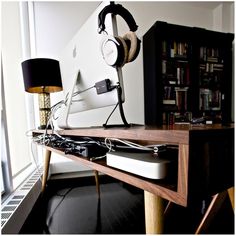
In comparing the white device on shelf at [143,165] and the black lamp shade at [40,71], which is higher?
the black lamp shade at [40,71]

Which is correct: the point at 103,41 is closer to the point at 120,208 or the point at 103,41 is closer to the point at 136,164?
the point at 136,164

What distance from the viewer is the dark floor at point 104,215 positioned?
3.30ft

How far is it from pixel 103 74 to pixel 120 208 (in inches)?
42.0

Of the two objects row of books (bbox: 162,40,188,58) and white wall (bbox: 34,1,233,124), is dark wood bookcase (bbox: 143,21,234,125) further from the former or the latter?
white wall (bbox: 34,1,233,124)

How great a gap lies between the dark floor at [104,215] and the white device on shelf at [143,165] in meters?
0.73

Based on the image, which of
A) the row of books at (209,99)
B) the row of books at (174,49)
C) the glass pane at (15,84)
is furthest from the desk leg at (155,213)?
the row of books at (209,99)

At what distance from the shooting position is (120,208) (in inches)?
49.4

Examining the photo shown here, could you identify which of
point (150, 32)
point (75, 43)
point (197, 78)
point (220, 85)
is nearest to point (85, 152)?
point (75, 43)

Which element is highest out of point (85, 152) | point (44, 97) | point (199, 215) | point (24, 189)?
point (44, 97)

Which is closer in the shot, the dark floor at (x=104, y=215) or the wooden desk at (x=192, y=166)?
the wooden desk at (x=192, y=166)

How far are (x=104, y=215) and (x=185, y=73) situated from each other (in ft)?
6.01

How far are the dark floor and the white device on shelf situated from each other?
28.8 inches

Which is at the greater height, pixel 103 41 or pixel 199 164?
pixel 103 41

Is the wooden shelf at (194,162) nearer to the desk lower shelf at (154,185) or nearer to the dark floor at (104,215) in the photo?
the desk lower shelf at (154,185)
